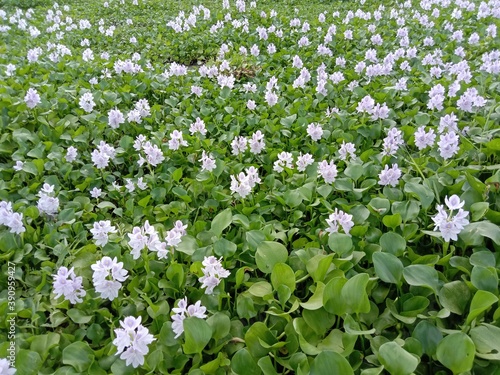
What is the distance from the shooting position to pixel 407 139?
322 centimetres

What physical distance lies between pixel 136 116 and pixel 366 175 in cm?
209

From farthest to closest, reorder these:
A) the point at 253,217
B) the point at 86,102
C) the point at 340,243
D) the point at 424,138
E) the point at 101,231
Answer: the point at 86,102, the point at 424,138, the point at 253,217, the point at 101,231, the point at 340,243

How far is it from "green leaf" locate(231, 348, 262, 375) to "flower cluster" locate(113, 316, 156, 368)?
0.34m

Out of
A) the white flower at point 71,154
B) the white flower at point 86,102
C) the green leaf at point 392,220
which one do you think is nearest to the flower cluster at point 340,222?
the green leaf at point 392,220

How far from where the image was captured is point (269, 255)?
2.11m

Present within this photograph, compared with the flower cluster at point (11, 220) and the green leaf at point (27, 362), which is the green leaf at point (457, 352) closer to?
the green leaf at point (27, 362)

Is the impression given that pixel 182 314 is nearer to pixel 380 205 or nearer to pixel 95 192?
pixel 380 205

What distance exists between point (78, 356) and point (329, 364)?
3.57ft

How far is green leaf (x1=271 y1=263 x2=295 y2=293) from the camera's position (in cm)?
194

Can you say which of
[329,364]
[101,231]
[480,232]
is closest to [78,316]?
[101,231]

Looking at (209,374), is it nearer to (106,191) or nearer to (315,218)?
(315,218)

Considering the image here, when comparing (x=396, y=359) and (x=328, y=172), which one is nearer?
(x=396, y=359)

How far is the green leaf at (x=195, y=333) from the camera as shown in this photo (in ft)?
5.67

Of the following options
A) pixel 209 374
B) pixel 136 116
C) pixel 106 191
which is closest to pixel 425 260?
pixel 209 374
